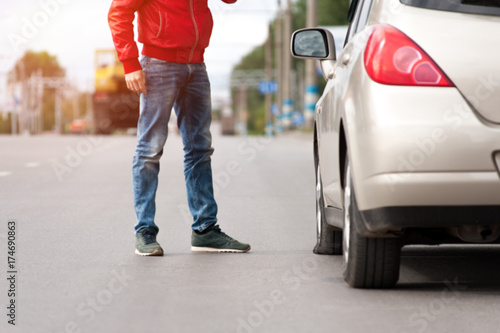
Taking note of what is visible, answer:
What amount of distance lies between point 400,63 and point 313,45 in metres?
1.39

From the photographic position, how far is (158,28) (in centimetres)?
624

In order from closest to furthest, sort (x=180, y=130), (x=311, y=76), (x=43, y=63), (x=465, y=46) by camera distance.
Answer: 1. (x=465, y=46)
2. (x=180, y=130)
3. (x=311, y=76)
4. (x=43, y=63)

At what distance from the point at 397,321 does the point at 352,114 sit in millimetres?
1000

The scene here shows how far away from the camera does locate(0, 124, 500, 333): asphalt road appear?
13.6 feet

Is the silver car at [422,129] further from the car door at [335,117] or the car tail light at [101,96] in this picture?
the car tail light at [101,96]

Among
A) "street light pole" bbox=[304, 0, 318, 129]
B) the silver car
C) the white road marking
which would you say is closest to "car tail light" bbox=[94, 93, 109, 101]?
"street light pole" bbox=[304, 0, 318, 129]

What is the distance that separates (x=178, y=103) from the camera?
6516mm

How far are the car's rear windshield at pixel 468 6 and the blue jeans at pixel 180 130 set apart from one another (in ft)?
6.94

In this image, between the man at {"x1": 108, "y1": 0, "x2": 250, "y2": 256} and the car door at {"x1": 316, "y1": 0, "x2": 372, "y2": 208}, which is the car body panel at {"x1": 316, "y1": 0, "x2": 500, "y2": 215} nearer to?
the car door at {"x1": 316, "y1": 0, "x2": 372, "y2": 208}

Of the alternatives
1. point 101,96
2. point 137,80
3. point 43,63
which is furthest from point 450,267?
point 43,63

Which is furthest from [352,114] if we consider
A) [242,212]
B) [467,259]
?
[242,212]

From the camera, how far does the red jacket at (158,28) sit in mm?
6203

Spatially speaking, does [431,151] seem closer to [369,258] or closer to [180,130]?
[369,258]

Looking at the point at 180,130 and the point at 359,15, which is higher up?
the point at 359,15
